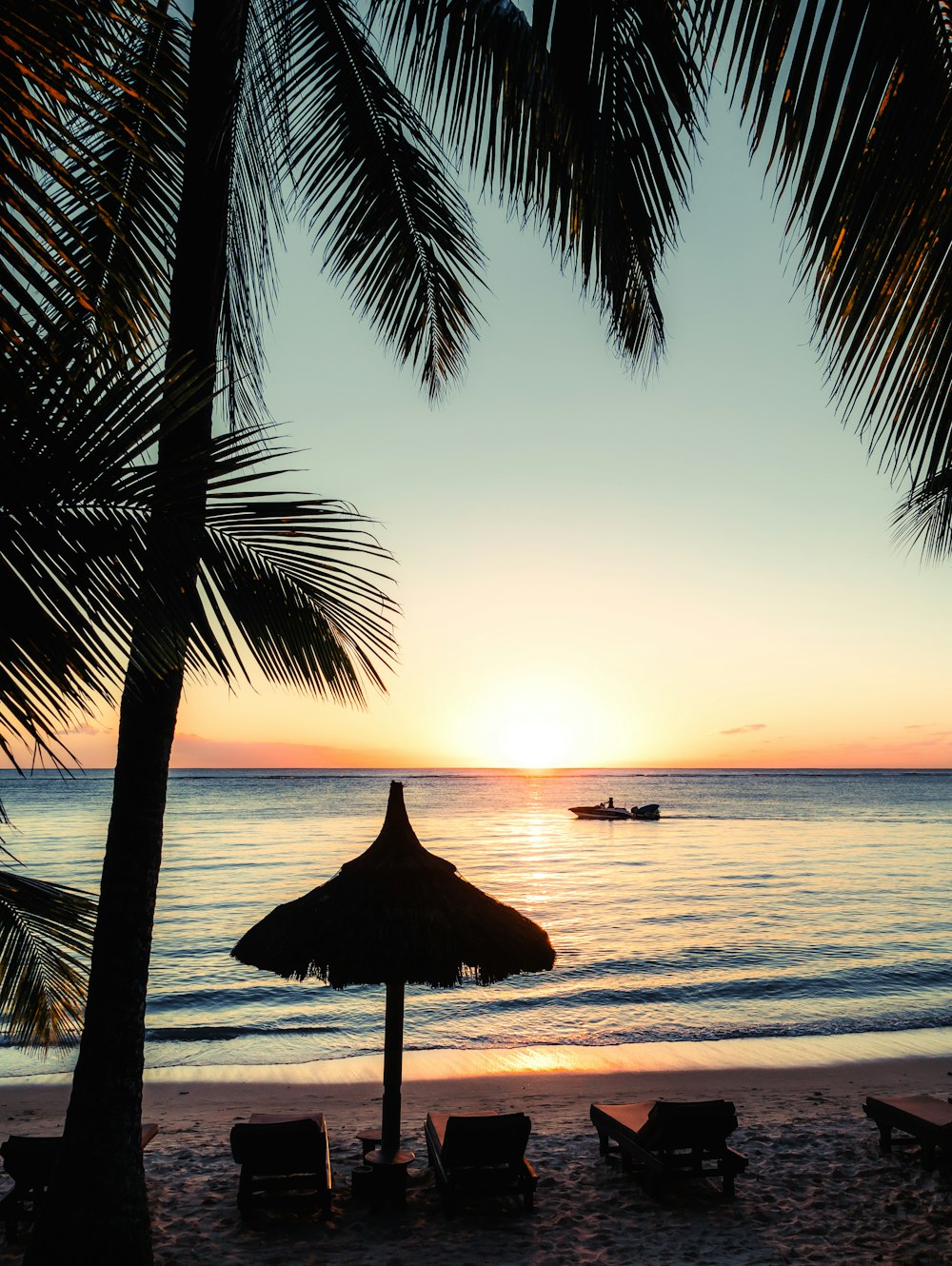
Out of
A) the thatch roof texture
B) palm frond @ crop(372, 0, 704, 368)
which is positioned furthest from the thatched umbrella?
palm frond @ crop(372, 0, 704, 368)

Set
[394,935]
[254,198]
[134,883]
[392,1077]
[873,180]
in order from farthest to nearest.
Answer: [392,1077] → [394,935] → [254,198] → [134,883] → [873,180]

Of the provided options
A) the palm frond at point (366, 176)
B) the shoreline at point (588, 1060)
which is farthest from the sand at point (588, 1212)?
the palm frond at point (366, 176)

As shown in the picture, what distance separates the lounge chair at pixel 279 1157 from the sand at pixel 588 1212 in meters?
0.17

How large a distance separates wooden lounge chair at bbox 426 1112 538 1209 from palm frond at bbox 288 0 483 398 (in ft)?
18.8

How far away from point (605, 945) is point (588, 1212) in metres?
16.4

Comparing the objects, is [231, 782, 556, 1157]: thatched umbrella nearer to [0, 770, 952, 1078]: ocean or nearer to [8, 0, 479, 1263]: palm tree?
[8, 0, 479, 1263]: palm tree

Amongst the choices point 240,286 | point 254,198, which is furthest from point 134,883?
point 254,198

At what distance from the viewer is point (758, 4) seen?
1729 millimetres

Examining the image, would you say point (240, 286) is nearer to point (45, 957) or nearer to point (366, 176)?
point (366, 176)

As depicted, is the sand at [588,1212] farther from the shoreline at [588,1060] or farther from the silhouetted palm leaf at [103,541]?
the silhouetted palm leaf at [103,541]

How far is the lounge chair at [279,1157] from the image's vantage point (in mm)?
6641

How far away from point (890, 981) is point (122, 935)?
722 inches

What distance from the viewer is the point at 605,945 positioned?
74.5 ft

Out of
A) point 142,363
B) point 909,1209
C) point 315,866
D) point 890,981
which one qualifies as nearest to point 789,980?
point 890,981
